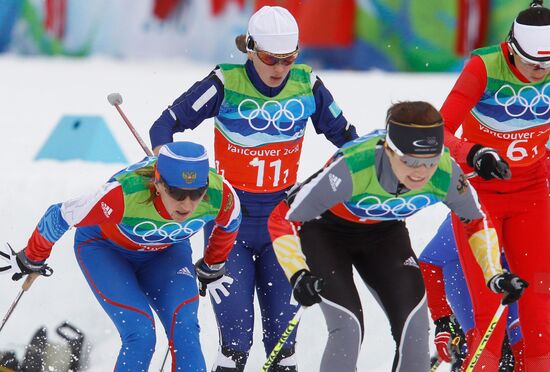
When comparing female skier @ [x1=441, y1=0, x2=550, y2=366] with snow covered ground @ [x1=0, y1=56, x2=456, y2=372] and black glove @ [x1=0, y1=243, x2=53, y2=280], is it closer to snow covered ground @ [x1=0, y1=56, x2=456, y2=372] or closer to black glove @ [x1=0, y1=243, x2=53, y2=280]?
snow covered ground @ [x1=0, y1=56, x2=456, y2=372]

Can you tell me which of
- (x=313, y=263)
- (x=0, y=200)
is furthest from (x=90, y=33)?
(x=313, y=263)

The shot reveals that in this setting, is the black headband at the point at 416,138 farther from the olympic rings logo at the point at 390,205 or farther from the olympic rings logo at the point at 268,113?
the olympic rings logo at the point at 268,113

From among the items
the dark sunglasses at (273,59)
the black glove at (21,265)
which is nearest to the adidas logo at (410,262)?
the dark sunglasses at (273,59)

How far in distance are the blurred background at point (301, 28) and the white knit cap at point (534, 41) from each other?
17.7 feet

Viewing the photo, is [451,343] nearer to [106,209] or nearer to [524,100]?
[524,100]

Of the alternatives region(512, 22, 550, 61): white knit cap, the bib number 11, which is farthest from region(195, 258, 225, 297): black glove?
region(512, 22, 550, 61): white knit cap

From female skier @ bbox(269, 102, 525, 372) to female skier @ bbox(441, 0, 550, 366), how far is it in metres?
0.57

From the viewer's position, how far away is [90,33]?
40.2ft

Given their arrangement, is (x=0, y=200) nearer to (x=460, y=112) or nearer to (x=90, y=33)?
(x=90, y=33)

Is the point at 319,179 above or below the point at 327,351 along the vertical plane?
above

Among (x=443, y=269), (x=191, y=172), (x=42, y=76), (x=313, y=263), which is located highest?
(x=191, y=172)

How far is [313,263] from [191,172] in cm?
68

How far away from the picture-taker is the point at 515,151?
6.67 m

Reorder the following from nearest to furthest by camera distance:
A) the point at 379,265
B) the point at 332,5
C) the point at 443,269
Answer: the point at 379,265, the point at 443,269, the point at 332,5
